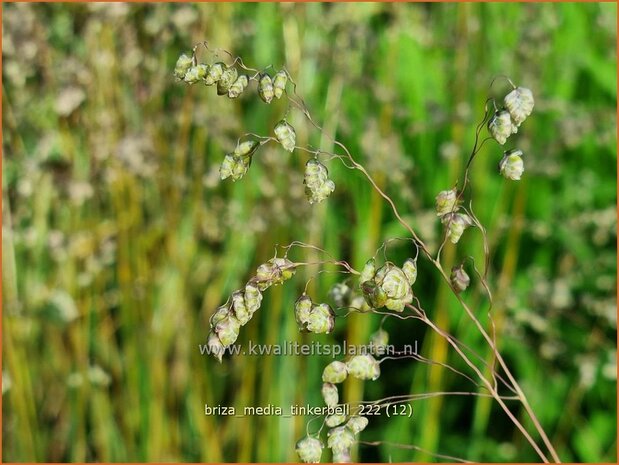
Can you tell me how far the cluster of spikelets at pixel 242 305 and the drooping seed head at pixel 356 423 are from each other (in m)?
0.13

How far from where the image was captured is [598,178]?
1.81 metres

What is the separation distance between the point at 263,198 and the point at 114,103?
35 cm

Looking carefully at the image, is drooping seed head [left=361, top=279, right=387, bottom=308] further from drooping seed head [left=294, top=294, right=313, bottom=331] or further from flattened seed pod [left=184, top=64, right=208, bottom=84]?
flattened seed pod [left=184, top=64, right=208, bottom=84]

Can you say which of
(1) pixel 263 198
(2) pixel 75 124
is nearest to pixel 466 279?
(1) pixel 263 198

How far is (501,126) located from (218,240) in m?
1.03

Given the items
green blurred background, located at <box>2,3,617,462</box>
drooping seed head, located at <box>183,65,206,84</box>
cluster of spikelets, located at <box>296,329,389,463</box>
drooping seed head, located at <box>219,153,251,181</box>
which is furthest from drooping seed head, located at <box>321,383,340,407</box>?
green blurred background, located at <box>2,3,617,462</box>

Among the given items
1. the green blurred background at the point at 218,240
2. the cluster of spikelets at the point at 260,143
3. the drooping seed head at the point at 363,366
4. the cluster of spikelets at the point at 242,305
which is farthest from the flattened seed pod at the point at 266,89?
the green blurred background at the point at 218,240

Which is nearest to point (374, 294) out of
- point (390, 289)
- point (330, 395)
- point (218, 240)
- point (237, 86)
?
point (390, 289)

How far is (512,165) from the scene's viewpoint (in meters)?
0.68

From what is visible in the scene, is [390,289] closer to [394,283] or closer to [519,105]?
[394,283]

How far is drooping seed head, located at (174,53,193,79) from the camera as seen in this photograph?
737mm

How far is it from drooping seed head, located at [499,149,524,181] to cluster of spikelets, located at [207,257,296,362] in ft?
0.70

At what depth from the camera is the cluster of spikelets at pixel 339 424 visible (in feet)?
2.09

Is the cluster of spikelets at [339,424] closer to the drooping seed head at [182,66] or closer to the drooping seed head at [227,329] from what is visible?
the drooping seed head at [227,329]
